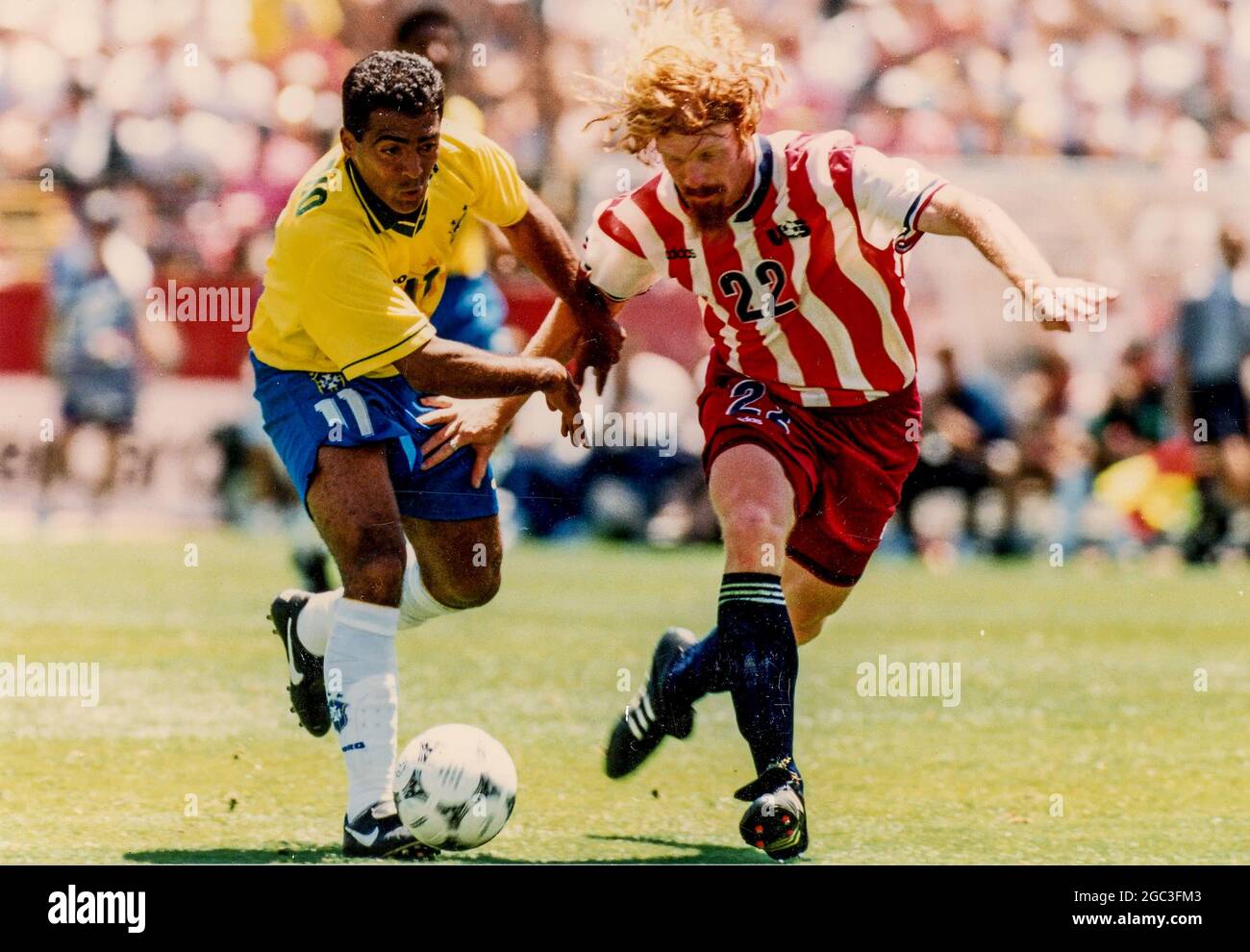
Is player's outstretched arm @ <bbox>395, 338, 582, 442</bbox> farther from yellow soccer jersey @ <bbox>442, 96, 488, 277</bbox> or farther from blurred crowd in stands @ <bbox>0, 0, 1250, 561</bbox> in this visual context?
blurred crowd in stands @ <bbox>0, 0, 1250, 561</bbox>

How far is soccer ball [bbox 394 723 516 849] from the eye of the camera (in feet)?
15.5

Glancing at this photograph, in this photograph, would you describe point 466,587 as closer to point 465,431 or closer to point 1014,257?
point 465,431

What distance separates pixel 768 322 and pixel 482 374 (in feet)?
2.69

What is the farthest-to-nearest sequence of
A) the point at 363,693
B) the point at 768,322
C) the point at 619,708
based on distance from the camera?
the point at 619,708 < the point at 768,322 < the point at 363,693

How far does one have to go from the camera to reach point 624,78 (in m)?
4.84

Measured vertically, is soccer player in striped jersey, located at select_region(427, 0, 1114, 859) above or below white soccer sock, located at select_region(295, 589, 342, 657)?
above

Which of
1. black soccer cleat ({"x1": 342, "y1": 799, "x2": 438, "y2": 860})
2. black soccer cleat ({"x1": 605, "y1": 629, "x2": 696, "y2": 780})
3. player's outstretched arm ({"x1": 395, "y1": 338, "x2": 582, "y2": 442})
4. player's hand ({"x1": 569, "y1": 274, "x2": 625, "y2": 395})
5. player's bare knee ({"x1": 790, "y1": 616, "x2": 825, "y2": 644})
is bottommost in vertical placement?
black soccer cleat ({"x1": 342, "y1": 799, "x2": 438, "y2": 860})

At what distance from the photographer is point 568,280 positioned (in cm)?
550

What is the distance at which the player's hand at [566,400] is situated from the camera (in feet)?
16.2

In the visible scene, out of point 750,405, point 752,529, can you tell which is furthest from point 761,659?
point 750,405

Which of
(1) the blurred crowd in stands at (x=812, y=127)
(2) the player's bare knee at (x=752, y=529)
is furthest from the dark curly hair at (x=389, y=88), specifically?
(1) the blurred crowd in stands at (x=812, y=127)

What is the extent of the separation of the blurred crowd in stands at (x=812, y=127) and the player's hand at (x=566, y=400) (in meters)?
6.36

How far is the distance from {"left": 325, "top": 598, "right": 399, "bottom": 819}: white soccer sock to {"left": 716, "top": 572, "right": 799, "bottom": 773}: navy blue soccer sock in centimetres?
85

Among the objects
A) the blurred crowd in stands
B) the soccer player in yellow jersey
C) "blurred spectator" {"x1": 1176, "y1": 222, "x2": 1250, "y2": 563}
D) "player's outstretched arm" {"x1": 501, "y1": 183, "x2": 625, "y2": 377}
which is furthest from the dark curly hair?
"blurred spectator" {"x1": 1176, "y1": 222, "x2": 1250, "y2": 563}
